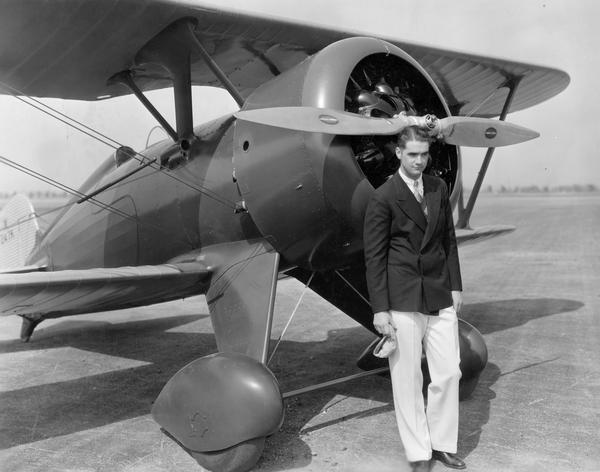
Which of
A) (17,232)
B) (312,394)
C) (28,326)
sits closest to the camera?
(312,394)

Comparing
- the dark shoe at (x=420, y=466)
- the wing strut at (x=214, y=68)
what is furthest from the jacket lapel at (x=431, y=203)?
the wing strut at (x=214, y=68)

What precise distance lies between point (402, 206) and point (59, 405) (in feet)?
10.7

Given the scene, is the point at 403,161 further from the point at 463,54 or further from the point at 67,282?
the point at 463,54

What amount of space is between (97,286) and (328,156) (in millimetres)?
1785

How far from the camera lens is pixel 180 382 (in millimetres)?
3625

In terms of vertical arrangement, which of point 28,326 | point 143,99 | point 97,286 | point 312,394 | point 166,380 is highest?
point 143,99

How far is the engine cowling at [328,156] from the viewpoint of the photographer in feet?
11.8

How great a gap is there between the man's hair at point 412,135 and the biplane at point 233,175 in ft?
0.16

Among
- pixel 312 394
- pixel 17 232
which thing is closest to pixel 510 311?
pixel 312 394

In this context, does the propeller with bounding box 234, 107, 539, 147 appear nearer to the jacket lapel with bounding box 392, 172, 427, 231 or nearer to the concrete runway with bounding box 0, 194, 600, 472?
the jacket lapel with bounding box 392, 172, 427, 231

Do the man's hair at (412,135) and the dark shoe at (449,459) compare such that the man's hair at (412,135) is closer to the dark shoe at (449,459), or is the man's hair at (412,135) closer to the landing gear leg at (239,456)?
the dark shoe at (449,459)

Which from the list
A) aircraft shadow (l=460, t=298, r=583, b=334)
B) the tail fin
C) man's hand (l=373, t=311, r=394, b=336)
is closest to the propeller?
man's hand (l=373, t=311, r=394, b=336)

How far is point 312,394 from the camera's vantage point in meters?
4.71

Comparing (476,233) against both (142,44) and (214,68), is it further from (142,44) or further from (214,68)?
(142,44)
